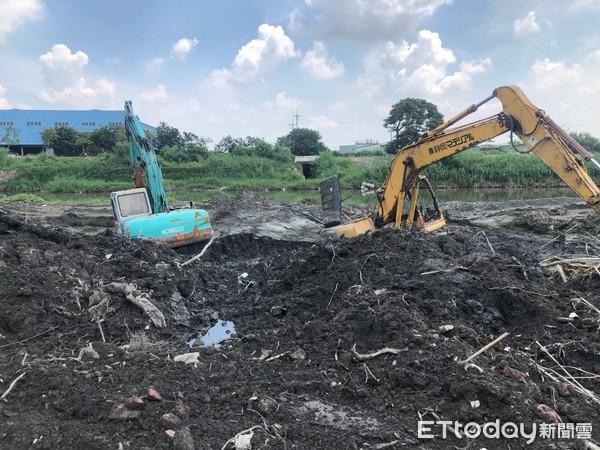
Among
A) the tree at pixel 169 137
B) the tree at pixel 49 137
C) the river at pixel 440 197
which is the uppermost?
the tree at pixel 49 137

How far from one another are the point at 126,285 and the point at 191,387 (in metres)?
3.18

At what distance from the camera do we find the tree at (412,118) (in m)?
46.6

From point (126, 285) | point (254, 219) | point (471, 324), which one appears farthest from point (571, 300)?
point (254, 219)

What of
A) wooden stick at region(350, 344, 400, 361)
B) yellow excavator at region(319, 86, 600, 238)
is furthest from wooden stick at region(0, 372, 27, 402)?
yellow excavator at region(319, 86, 600, 238)

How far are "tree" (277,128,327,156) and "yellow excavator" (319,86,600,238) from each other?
140 feet

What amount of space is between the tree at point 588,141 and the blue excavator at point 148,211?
172ft

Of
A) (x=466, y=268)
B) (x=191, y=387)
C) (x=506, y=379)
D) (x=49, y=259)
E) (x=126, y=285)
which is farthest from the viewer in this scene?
(x=49, y=259)

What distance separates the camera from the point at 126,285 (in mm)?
6566

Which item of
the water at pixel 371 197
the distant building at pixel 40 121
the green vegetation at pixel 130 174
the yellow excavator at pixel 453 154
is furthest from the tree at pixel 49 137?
the yellow excavator at pixel 453 154

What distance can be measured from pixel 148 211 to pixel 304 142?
44041 mm

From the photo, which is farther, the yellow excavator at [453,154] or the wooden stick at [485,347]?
the yellow excavator at [453,154]

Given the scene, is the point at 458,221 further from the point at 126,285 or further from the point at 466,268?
the point at 126,285

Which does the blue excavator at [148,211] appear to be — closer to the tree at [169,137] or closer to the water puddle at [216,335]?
the water puddle at [216,335]

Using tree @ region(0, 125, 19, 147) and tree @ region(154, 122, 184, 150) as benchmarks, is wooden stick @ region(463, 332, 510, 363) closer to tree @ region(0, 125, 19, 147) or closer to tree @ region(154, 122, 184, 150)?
tree @ region(154, 122, 184, 150)
